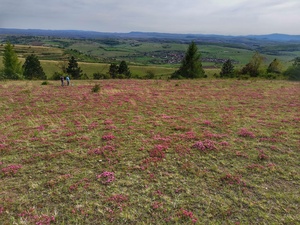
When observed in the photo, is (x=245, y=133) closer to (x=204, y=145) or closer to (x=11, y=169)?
(x=204, y=145)

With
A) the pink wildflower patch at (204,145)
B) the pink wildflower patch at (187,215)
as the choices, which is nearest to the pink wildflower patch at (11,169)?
the pink wildflower patch at (187,215)

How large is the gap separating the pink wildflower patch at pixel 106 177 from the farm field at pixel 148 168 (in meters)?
0.04

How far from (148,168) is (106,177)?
1.86 m

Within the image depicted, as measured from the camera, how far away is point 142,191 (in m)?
7.20

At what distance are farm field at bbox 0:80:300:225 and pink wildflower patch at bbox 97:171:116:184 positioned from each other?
41 mm

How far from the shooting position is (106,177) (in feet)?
26.0

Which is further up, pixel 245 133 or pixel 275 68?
pixel 275 68

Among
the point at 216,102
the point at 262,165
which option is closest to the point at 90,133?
the point at 262,165

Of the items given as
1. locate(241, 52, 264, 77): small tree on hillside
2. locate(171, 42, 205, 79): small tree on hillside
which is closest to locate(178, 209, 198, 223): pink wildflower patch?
locate(171, 42, 205, 79): small tree on hillside

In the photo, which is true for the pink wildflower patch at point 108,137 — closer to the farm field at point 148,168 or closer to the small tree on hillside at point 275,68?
the farm field at point 148,168

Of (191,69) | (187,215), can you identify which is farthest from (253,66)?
(187,215)

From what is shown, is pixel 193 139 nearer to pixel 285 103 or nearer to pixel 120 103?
pixel 120 103

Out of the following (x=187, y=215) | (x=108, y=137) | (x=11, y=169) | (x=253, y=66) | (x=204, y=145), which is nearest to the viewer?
(x=187, y=215)

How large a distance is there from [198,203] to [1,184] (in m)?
7.51
